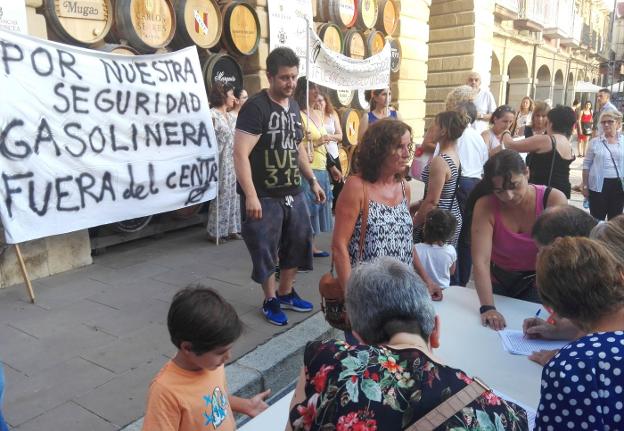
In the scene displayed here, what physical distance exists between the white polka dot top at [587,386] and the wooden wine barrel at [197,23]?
5.08 metres

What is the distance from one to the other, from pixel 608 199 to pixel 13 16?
6.02 m

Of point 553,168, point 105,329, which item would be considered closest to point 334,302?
point 105,329

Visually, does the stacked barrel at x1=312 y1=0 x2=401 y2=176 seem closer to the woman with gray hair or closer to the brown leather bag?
the brown leather bag

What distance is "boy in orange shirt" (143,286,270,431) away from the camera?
1517 millimetres

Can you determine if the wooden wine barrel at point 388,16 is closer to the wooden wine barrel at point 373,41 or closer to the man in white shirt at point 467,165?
the wooden wine barrel at point 373,41

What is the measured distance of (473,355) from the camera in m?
2.07

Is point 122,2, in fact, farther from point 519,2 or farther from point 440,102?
point 519,2

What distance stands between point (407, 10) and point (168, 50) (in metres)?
5.94

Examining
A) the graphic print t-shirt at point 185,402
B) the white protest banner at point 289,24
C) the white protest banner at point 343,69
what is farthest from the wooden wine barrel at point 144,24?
the graphic print t-shirt at point 185,402

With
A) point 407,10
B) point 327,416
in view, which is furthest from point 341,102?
point 327,416

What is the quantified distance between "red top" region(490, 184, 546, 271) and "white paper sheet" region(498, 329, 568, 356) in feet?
1.87

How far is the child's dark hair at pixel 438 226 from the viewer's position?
10.6ft

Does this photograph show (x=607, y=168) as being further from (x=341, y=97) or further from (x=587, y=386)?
(x=587, y=386)

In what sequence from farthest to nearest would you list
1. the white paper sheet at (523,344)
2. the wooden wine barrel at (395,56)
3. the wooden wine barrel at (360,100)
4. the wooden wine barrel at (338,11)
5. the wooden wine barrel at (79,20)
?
the wooden wine barrel at (395,56) < the wooden wine barrel at (360,100) < the wooden wine barrel at (338,11) < the wooden wine barrel at (79,20) < the white paper sheet at (523,344)
